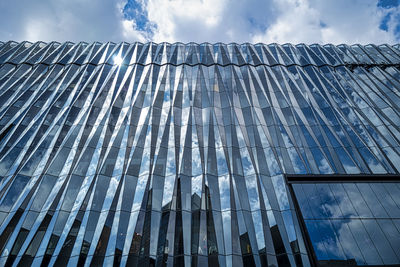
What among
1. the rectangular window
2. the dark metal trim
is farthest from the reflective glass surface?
the dark metal trim

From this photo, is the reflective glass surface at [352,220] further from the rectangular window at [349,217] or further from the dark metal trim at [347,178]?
the dark metal trim at [347,178]

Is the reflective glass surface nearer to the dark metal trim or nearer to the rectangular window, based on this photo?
the rectangular window

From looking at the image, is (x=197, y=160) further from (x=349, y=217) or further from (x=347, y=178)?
(x=347, y=178)

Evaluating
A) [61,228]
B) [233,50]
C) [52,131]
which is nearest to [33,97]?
[52,131]

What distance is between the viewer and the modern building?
14.9 meters

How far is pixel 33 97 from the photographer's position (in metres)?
25.6

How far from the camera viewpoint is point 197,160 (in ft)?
63.4

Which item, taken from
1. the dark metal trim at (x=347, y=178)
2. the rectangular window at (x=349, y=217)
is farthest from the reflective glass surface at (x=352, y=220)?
the dark metal trim at (x=347, y=178)

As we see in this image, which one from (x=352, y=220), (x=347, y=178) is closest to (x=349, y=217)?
(x=352, y=220)

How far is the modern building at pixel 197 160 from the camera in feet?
49.0

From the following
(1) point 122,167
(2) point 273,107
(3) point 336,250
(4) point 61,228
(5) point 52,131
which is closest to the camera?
(3) point 336,250

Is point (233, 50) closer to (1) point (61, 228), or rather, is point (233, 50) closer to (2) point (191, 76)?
(2) point (191, 76)

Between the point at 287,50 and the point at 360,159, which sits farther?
the point at 287,50

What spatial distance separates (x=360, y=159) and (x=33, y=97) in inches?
1142
